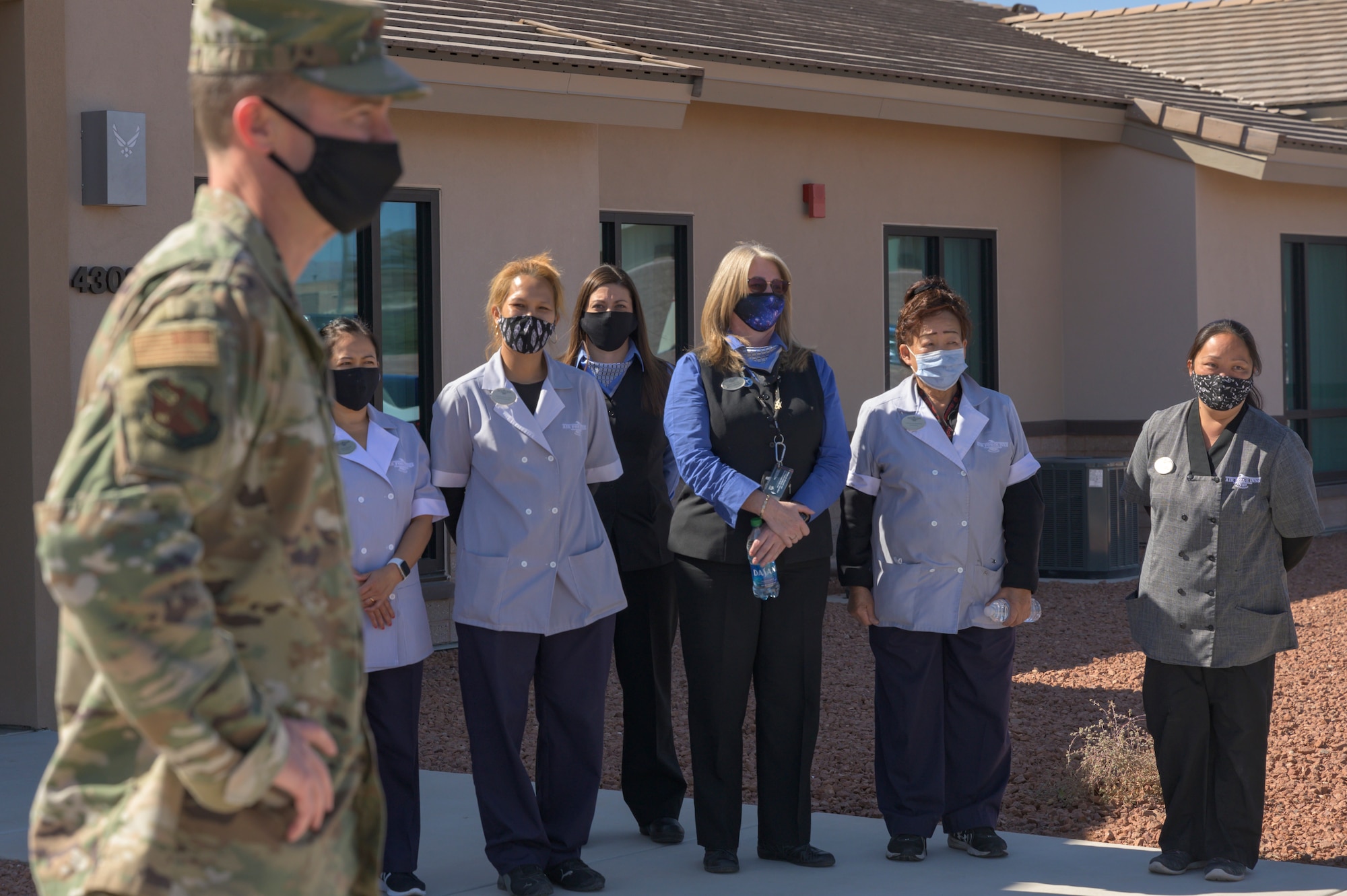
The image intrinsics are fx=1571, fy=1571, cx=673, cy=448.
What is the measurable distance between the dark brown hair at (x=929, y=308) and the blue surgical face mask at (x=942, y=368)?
10 centimetres

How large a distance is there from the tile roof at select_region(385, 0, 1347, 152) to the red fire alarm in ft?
3.30

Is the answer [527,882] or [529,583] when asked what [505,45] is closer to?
[529,583]

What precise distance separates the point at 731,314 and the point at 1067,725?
332 centimetres

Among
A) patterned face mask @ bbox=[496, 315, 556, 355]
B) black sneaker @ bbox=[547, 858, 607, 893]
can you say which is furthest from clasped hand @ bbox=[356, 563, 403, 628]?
black sneaker @ bbox=[547, 858, 607, 893]

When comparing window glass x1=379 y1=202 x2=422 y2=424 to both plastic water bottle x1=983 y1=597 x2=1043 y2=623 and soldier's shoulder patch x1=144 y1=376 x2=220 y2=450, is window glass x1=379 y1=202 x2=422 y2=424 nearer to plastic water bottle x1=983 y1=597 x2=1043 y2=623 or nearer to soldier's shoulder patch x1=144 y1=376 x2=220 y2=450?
plastic water bottle x1=983 y1=597 x2=1043 y2=623

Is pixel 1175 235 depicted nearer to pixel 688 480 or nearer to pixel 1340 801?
pixel 1340 801

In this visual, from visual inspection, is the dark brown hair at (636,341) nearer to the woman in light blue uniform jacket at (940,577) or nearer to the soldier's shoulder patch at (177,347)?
the woman in light blue uniform jacket at (940,577)

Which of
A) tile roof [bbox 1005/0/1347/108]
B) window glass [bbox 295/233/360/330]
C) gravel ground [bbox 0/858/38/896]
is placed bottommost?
gravel ground [bbox 0/858/38/896]

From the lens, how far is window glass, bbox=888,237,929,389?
1384 cm

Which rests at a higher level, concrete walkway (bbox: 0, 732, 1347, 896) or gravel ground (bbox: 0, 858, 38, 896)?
gravel ground (bbox: 0, 858, 38, 896)

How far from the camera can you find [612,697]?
8805 mm

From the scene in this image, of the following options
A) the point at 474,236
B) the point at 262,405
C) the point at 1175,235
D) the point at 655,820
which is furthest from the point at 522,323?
the point at 1175,235

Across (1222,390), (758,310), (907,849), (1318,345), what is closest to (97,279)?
(758,310)

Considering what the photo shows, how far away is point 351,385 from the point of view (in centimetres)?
525
